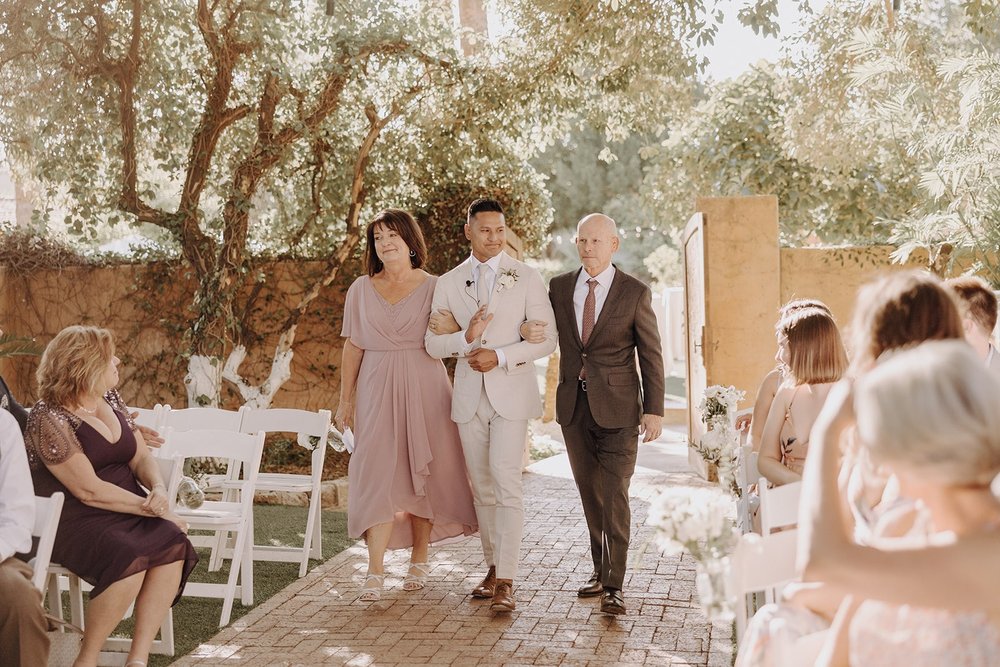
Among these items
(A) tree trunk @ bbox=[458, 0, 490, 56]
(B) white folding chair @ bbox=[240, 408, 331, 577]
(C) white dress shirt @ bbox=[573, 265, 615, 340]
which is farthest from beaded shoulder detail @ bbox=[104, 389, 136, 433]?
(A) tree trunk @ bbox=[458, 0, 490, 56]

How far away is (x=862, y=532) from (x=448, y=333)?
3785 mm

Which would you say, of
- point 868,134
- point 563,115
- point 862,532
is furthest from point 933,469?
point 868,134

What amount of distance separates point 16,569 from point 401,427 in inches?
98.1

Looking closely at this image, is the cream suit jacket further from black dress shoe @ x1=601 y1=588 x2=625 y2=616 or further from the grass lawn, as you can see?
the grass lawn

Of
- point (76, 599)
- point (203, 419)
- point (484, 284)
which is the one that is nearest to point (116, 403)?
point (76, 599)

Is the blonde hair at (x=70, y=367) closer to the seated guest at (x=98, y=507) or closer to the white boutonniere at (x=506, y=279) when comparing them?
the seated guest at (x=98, y=507)

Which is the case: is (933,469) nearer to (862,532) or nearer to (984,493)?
(984,493)

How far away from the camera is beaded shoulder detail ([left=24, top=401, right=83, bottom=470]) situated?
184 inches

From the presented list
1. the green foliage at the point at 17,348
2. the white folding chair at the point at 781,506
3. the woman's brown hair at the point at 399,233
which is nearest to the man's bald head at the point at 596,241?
the woman's brown hair at the point at 399,233

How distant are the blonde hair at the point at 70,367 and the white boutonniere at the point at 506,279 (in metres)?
2.08

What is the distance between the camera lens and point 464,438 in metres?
6.01

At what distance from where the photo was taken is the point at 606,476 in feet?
19.1

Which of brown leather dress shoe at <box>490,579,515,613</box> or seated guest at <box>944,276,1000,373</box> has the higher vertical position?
seated guest at <box>944,276,1000,373</box>

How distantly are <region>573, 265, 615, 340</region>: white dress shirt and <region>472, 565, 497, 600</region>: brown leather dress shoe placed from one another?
145 centimetres
